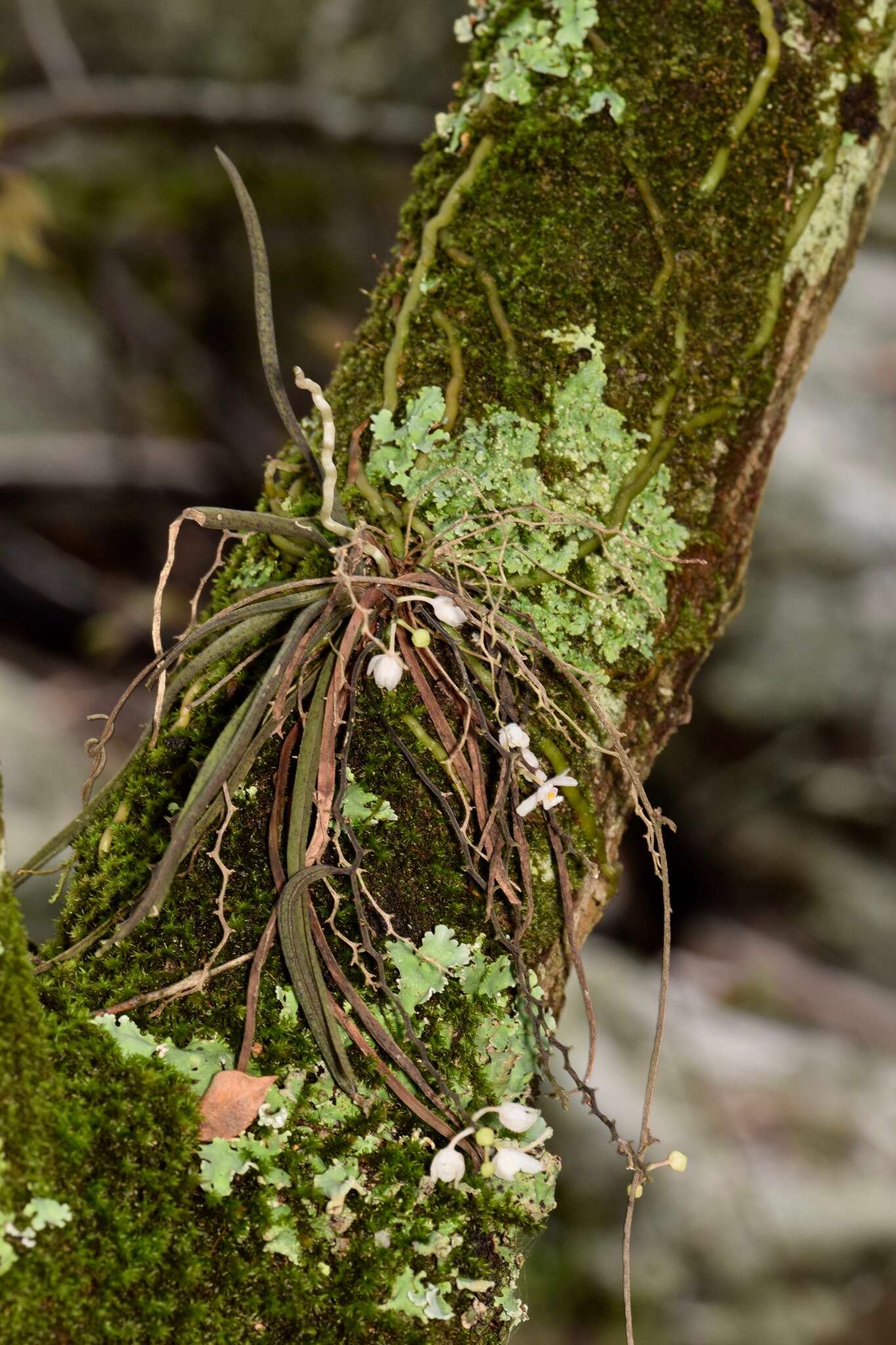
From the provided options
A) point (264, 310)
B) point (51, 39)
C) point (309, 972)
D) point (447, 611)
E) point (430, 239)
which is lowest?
point (309, 972)

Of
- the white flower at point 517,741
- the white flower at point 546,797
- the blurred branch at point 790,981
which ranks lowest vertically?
the white flower at point 546,797

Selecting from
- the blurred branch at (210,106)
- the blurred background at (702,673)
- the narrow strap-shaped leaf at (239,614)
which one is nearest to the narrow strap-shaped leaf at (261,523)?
the narrow strap-shaped leaf at (239,614)

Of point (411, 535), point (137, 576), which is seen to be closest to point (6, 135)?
point (137, 576)

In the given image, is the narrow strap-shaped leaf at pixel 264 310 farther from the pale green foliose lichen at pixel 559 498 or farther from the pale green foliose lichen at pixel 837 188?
the pale green foliose lichen at pixel 837 188

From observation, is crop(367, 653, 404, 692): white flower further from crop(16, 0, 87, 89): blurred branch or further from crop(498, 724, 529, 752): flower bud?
crop(16, 0, 87, 89): blurred branch

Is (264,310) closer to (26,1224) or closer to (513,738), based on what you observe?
(513,738)

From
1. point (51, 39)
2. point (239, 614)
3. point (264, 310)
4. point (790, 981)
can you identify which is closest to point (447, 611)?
point (239, 614)

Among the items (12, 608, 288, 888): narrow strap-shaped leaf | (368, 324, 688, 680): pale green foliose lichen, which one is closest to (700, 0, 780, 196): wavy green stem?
(368, 324, 688, 680): pale green foliose lichen
